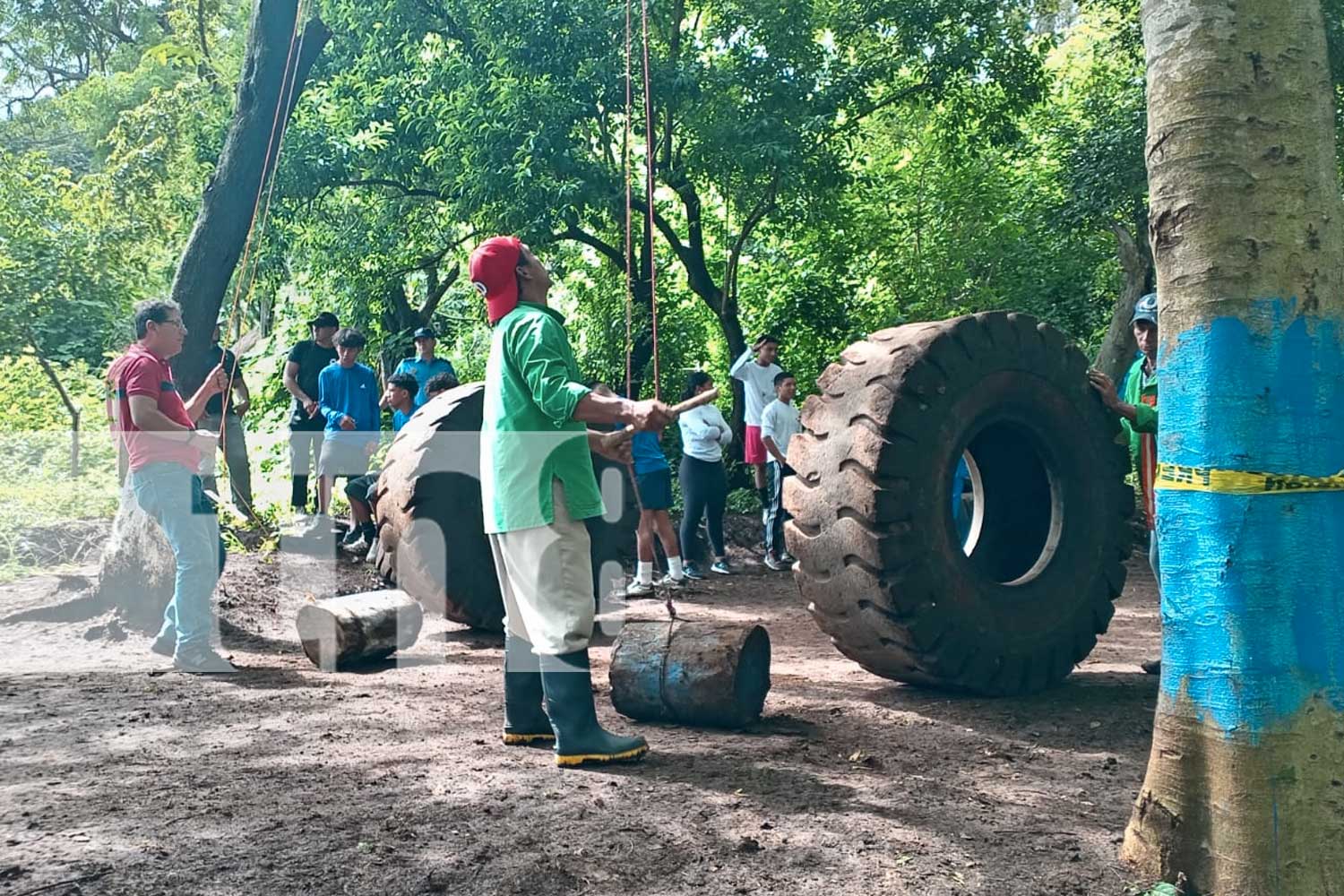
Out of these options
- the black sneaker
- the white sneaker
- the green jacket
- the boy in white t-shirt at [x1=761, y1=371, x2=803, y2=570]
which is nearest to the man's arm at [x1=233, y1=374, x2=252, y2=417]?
the black sneaker

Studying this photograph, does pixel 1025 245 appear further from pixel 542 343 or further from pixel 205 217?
pixel 542 343

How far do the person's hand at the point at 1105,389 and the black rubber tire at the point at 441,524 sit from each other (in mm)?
3593

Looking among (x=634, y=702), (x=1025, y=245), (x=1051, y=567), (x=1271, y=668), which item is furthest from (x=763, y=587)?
(x=1025, y=245)

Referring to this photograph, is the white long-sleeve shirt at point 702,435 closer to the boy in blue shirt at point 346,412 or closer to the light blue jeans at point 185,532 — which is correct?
the boy in blue shirt at point 346,412

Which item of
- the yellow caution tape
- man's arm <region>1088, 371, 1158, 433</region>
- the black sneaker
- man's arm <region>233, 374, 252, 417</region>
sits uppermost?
man's arm <region>233, 374, 252, 417</region>

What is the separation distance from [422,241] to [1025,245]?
824cm

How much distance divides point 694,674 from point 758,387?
6.82 meters

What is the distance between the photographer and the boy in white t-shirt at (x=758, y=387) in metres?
11.4

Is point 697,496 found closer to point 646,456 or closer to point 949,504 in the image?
point 646,456

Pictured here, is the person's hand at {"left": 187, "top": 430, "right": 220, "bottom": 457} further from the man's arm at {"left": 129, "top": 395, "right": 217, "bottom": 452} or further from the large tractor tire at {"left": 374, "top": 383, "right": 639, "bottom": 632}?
the large tractor tire at {"left": 374, "top": 383, "right": 639, "bottom": 632}

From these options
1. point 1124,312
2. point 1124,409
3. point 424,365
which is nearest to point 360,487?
point 424,365

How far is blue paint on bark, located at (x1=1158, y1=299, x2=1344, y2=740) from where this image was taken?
2.91 metres

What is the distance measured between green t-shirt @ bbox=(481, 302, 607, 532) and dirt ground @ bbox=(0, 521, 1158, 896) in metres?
0.96

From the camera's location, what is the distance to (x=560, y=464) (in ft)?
14.4
